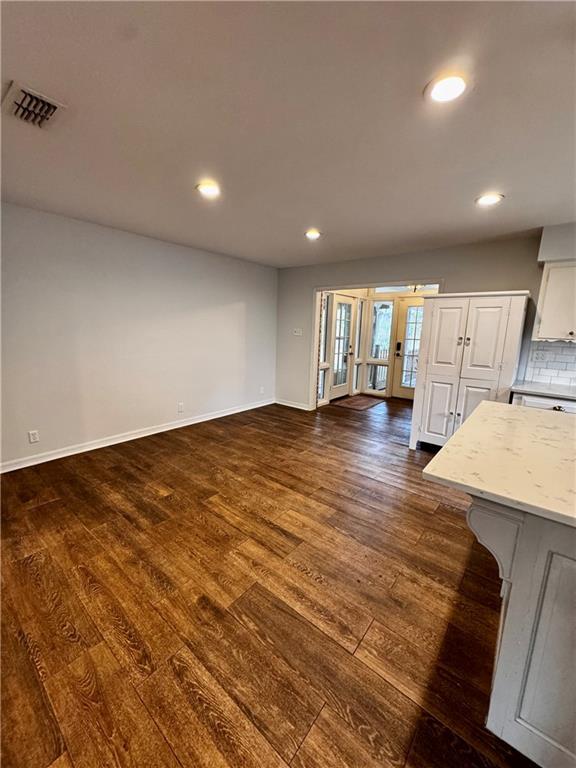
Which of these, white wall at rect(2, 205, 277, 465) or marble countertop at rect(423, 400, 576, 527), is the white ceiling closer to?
white wall at rect(2, 205, 277, 465)

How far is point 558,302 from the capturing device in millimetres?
2838

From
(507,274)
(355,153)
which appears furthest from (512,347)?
(355,153)

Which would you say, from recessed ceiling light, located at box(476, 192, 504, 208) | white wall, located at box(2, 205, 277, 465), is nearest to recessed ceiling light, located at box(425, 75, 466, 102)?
recessed ceiling light, located at box(476, 192, 504, 208)

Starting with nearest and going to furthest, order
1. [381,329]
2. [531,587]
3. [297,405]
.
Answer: [531,587], [297,405], [381,329]

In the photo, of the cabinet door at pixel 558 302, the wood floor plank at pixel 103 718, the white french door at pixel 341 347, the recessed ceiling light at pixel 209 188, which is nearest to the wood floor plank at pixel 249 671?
the wood floor plank at pixel 103 718

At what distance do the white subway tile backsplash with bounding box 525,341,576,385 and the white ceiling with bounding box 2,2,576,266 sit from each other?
3.97ft

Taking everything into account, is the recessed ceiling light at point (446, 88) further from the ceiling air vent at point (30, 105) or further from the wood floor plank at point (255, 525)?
the wood floor plank at point (255, 525)

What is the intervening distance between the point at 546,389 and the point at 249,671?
3.23m

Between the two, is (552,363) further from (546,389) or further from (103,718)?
(103,718)

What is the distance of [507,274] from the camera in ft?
10.9

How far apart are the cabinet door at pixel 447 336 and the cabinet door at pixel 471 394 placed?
0.54 feet

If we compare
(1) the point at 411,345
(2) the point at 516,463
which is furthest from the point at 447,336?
(1) the point at 411,345

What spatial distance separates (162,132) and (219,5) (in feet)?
2.65

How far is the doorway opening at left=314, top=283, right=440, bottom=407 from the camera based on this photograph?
5.73 metres
